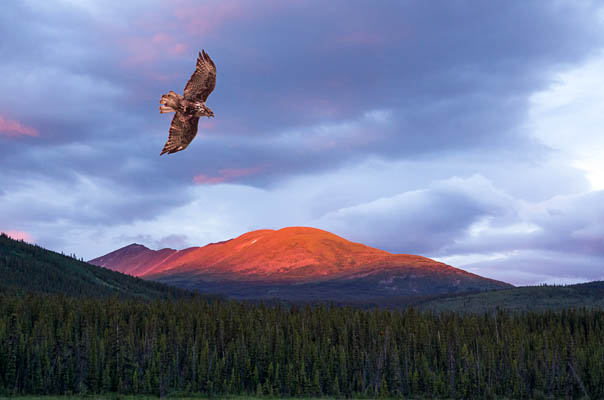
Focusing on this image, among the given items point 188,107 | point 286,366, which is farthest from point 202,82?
point 286,366

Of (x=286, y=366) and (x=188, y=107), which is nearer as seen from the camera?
(x=188, y=107)

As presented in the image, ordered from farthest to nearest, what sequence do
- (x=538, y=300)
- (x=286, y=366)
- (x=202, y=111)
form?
(x=538, y=300), (x=286, y=366), (x=202, y=111)

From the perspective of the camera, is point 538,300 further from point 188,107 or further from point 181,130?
point 188,107

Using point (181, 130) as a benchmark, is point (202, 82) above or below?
above

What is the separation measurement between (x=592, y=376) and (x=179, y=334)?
4330 centimetres

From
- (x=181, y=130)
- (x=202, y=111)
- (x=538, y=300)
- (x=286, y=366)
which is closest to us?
(x=202, y=111)

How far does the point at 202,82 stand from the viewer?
109ft

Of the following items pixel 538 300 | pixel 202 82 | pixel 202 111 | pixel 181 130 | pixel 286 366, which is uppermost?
pixel 202 82

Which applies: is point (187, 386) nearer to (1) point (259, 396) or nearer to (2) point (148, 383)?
(2) point (148, 383)

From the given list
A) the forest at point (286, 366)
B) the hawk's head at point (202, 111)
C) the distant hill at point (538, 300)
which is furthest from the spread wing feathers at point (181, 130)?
the distant hill at point (538, 300)

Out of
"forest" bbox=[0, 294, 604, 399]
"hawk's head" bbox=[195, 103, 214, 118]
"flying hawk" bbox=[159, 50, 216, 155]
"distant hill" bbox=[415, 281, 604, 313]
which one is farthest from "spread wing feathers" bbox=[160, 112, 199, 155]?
"distant hill" bbox=[415, 281, 604, 313]

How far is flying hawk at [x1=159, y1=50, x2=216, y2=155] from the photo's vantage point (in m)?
31.9

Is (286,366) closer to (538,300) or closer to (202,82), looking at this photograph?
(202,82)

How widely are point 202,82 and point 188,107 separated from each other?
6.58 feet
